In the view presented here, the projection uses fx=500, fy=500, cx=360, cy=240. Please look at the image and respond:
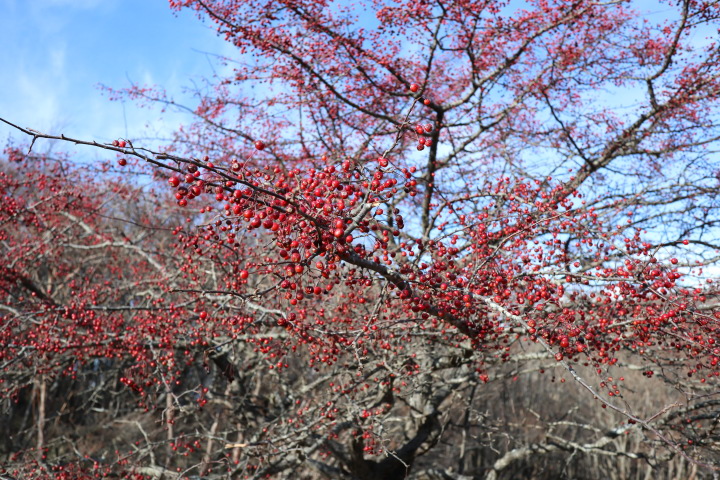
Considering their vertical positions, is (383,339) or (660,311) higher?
(660,311)

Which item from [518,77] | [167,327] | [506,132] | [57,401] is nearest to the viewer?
[167,327]

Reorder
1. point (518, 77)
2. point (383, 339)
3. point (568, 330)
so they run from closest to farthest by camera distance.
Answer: point (568, 330), point (383, 339), point (518, 77)

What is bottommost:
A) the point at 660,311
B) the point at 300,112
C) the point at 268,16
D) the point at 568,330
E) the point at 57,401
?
the point at 57,401

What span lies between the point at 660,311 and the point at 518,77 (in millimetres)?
4923

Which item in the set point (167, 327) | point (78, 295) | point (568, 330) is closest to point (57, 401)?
point (78, 295)

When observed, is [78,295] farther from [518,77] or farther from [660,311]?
[518,77]

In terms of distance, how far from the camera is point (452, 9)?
638cm

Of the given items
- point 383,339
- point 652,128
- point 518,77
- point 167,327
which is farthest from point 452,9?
point 167,327

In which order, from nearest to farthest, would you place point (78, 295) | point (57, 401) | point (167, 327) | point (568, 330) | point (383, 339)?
1. point (568, 330)
2. point (383, 339)
3. point (167, 327)
4. point (78, 295)
5. point (57, 401)

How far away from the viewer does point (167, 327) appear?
515 centimetres

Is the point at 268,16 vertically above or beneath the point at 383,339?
above

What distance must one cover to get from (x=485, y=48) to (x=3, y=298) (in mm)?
9703

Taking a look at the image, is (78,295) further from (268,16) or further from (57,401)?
(57,401)

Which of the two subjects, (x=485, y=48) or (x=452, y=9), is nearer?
(x=452, y=9)
